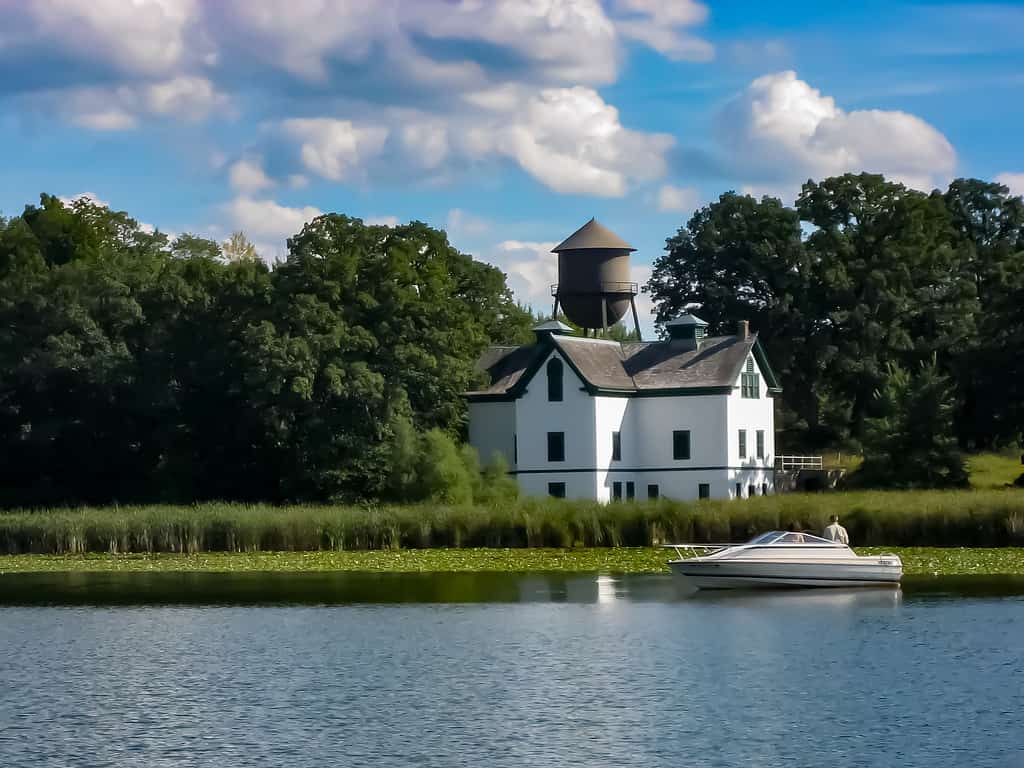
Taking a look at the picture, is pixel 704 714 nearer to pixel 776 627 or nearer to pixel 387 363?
pixel 776 627

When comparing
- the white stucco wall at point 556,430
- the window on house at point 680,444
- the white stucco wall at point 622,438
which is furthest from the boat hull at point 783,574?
the window on house at point 680,444

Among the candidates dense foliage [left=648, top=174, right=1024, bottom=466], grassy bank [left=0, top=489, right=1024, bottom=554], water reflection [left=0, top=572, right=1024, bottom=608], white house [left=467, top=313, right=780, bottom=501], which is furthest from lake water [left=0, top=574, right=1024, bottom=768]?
dense foliage [left=648, top=174, right=1024, bottom=466]

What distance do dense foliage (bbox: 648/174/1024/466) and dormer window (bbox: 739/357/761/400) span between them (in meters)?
8.17

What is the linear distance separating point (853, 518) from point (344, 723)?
3136 cm

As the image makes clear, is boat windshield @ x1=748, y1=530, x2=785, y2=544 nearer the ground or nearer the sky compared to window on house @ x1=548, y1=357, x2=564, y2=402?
nearer the ground

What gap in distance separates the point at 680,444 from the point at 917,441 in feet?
36.7

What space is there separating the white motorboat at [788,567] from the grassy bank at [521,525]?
30.9ft

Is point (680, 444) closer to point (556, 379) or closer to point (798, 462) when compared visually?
point (556, 379)

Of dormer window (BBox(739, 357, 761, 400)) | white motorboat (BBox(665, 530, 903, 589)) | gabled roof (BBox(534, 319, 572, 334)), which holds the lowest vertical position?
white motorboat (BBox(665, 530, 903, 589))

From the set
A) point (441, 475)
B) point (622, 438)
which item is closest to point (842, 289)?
point (622, 438)

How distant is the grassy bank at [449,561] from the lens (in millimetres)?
49562

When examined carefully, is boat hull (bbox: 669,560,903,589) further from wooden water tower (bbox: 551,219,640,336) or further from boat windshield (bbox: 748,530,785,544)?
wooden water tower (bbox: 551,219,640,336)

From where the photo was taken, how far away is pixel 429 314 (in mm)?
79500

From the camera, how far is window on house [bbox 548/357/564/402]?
268 feet
